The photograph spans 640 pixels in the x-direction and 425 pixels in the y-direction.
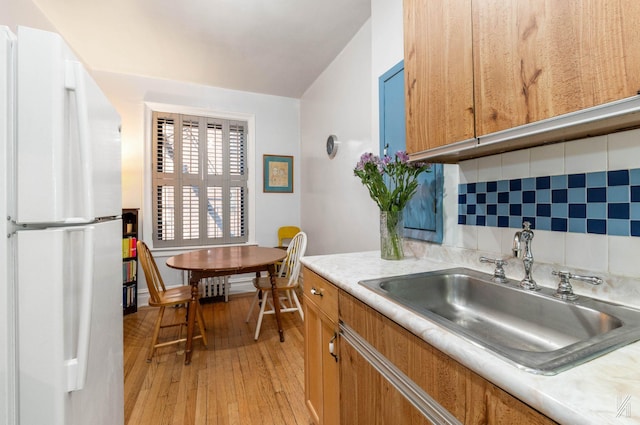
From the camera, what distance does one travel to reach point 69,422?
86 centimetres

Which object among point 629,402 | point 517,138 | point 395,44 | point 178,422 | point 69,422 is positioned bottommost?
point 178,422

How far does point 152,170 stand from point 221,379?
266 centimetres

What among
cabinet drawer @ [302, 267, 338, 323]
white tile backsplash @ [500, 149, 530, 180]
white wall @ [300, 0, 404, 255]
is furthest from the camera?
white wall @ [300, 0, 404, 255]

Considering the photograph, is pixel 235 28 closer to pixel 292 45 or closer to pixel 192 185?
pixel 292 45

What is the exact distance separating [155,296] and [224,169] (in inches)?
81.0

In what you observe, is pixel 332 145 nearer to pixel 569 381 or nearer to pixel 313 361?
pixel 313 361

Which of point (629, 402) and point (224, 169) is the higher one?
point (224, 169)

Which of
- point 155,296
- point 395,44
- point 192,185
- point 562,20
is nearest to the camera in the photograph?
point 562,20

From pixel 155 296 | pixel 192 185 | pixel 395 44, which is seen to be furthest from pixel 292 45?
pixel 155 296

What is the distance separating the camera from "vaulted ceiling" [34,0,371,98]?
2.23 metres

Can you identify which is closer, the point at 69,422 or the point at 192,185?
the point at 69,422

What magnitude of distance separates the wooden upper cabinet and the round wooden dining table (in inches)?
65.6

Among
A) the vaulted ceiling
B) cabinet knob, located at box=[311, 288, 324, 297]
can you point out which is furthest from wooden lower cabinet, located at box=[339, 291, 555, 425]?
the vaulted ceiling

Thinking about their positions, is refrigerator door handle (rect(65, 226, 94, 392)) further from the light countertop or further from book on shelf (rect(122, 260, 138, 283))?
book on shelf (rect(122, 260, 138, 283))
